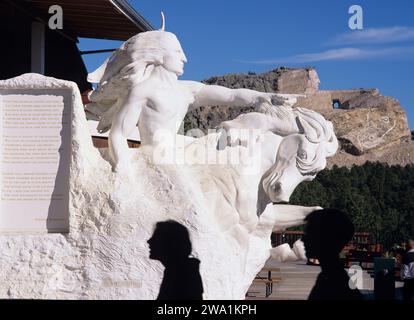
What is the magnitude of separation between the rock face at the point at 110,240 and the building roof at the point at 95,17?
706 centimetres

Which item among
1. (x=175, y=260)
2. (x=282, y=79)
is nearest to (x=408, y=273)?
(x=175, y=260)

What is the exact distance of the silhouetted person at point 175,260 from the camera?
17.5ft

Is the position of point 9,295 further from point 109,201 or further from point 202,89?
point 202,89

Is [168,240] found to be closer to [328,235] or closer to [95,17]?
[328,235]

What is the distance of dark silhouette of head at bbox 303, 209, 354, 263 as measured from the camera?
4.12 m

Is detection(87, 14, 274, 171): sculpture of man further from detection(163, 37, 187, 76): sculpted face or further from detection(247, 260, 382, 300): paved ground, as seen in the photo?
detection(247, 260, 382, 300): paved ground

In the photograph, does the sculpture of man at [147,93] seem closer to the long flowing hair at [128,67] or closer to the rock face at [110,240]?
the long flowing hair at [128,67]

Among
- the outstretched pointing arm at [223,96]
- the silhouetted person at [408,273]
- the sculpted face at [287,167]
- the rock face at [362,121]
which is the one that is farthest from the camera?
the rock face at [362,121]

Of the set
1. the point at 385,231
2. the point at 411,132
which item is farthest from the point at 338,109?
the point at 385,231

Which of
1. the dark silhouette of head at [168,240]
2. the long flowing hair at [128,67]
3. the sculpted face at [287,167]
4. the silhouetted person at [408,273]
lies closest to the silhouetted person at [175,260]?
the dark silhouette of head at [168,240]

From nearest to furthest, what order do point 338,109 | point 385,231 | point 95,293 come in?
point 95,293 < point 385,231 < point 338,109

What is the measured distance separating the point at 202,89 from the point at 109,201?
133cm

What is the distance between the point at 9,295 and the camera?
212 inches
